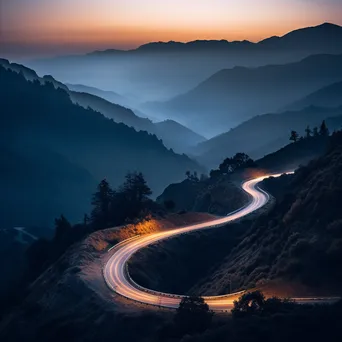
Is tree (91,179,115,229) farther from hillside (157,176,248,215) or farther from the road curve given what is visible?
hillside (157,176,248,215)

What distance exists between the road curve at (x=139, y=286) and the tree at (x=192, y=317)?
5197mm

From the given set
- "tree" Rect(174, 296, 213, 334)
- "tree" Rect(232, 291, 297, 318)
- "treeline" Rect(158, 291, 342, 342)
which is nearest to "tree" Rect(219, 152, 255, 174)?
"treeline" Rect(158, 291, 342, 342)

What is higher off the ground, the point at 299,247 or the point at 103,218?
the point at 103,218

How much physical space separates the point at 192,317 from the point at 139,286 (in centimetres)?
1534

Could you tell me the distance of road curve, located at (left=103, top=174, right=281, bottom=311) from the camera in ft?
156

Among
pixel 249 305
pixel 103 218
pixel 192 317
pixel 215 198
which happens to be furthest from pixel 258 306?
pixel 215 198

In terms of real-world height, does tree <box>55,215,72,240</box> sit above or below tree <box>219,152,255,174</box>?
below

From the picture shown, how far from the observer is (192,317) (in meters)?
39.1

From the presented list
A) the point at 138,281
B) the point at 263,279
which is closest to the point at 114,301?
the point at 138,281

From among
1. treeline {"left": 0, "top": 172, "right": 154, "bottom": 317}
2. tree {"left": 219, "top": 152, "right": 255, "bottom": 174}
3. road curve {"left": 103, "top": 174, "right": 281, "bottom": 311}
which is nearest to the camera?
road curve {"left": 103, "top": 174, "right": 281, "bottom": 311}

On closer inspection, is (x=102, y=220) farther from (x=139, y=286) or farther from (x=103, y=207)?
(x=139, y=286)

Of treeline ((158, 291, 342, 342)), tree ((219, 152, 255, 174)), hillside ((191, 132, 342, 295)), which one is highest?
tree ((219, 152, 255, 174))

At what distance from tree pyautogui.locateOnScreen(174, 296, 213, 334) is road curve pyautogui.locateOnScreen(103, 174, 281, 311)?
17.1ft

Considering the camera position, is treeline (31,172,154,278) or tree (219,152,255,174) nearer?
treeline (31,172,154,278)
